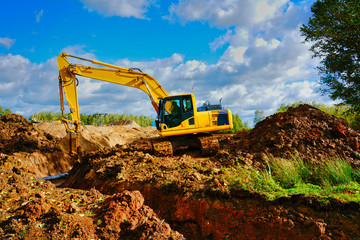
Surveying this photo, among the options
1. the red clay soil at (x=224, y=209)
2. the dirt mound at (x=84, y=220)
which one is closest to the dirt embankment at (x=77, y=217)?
the dirt mound at (x=84, y=220)

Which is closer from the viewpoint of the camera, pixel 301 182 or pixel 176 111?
pixel 301 182

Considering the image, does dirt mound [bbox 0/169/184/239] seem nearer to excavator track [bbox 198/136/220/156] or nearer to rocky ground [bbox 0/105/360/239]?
rocky ground [bbox 0/105/360/239]

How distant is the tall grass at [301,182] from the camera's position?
465cm

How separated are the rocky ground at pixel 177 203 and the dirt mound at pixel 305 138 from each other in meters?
0.04

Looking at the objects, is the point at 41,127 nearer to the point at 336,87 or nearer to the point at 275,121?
the point at 275,121

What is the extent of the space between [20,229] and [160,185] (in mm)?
3121

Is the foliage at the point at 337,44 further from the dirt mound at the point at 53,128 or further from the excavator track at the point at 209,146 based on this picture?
the dirt mound at the point at 53,128

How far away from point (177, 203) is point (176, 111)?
17.0ft

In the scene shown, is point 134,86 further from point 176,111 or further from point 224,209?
A: point 224,209

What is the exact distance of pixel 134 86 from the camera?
11.3m

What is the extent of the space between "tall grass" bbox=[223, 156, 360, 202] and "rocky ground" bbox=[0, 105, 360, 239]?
0.79 ft

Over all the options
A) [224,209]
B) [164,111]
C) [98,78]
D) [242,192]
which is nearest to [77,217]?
[224,209]

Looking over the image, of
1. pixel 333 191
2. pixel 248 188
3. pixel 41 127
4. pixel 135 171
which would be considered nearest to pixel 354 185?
pixel 333 191

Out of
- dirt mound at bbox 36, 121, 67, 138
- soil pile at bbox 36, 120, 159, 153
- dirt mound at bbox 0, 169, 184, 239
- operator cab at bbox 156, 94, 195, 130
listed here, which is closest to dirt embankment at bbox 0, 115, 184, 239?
dirt mound at bbox 0, 169, 184, 239
